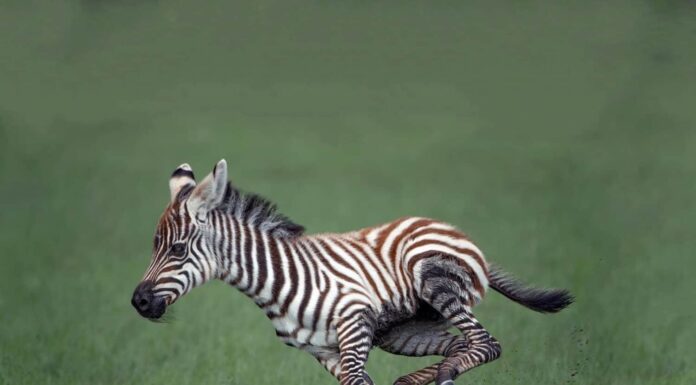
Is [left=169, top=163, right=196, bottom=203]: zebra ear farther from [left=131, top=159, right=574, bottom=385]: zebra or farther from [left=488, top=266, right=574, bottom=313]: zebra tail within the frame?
[left=488, top=266, right=574, bottom=313]: zebra tail

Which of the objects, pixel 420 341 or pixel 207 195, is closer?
pixel 207 195

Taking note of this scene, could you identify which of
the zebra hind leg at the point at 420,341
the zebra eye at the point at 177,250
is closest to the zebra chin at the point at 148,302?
the zebra eye at the point at 177,250

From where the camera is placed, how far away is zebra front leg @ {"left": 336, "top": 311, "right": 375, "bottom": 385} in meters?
5.15

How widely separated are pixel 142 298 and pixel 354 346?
0.90 metres

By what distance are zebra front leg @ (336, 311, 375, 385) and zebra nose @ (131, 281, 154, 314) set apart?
2.65 ft

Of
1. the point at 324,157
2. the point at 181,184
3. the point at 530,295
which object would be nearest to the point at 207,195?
the point at 181,184

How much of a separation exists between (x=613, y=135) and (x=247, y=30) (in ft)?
15.9

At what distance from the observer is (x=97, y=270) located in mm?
12195

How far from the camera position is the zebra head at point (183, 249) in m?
5.09

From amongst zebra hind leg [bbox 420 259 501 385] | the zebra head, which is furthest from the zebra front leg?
the zebra head

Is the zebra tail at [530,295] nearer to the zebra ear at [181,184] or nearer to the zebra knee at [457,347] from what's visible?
the zebra knee at [457,347]

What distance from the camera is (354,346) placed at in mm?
5164

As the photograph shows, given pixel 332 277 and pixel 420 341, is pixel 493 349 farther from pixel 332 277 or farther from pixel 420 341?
pixel 332 277

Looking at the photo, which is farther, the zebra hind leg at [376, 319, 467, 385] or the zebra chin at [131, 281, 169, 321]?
the zebra hind leg at [376, 319, 467, 385]
